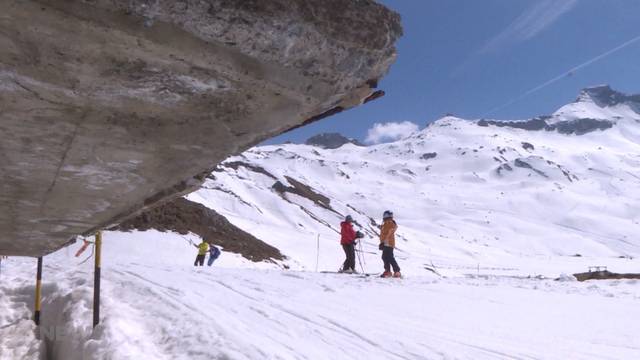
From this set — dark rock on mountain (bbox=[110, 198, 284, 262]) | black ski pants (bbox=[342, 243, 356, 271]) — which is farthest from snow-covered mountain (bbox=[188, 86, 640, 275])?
black ski pants (bbox=[342, 243, 356, 271])

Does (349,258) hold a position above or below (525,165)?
below

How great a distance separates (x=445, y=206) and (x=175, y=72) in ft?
485

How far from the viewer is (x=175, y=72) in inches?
79.3

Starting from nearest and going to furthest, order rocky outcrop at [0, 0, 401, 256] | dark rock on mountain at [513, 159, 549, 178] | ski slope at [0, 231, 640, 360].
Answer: rocky outcrop at [0, 0, 401, 256] < ski slope at [0, 231, 640, 360] < dark rock on mountain at [513, 159, 549, 178]

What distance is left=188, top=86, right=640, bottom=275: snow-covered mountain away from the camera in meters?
60.9

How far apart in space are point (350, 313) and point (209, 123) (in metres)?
5.73

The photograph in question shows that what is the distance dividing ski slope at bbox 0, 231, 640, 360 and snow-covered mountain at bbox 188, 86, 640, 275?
25398 millimetres

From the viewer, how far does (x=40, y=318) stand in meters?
8.93

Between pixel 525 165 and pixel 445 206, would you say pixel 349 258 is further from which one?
pixel 525 165

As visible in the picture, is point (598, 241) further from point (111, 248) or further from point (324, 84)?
point (324, 84)

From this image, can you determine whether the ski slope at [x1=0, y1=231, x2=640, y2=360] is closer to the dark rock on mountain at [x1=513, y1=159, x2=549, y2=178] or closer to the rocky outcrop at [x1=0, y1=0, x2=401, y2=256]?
the rocky outcrop at [x1=0, y1=0, x2=401, y2=256]

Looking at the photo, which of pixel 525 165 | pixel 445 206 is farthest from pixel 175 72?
pixel 525 165

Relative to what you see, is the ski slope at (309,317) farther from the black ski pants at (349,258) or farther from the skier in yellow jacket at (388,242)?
the black ski pants at (349,258)

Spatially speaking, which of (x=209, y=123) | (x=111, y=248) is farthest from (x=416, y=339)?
(x=111, y=248)
